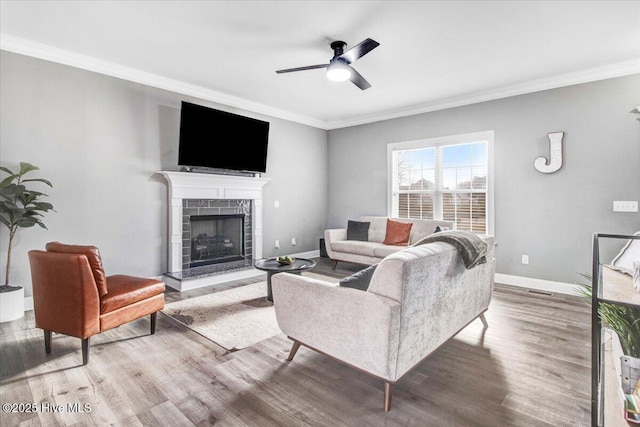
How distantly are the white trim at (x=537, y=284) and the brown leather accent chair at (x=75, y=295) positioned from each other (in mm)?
4603

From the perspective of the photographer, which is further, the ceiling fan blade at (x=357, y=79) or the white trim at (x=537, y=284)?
the white trim at (x=537, y=284)

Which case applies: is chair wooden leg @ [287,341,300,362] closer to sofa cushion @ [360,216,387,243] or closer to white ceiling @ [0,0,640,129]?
white ceiling @ [0,0,640,129]

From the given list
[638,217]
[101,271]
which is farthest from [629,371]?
[638,217]

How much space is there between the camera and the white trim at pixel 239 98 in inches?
129

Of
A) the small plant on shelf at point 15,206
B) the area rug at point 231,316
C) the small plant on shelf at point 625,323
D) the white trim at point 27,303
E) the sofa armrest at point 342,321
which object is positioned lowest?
the area rug at point 231,316

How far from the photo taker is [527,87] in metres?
4.23

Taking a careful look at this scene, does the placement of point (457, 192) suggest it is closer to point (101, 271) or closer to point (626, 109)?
point (626, 109)

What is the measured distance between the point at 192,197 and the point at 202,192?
17 centimetres

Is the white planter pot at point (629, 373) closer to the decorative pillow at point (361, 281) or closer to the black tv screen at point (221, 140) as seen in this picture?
the decorative pillow at point (361, 281)

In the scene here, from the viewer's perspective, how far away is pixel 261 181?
5238 mm

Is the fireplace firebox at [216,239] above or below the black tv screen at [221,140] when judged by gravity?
below

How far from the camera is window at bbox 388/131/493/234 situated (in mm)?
4766

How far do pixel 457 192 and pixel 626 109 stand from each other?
212 cm

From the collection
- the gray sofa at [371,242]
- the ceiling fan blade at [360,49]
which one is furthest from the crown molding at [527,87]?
the ceiling fan blade at [360,49]
